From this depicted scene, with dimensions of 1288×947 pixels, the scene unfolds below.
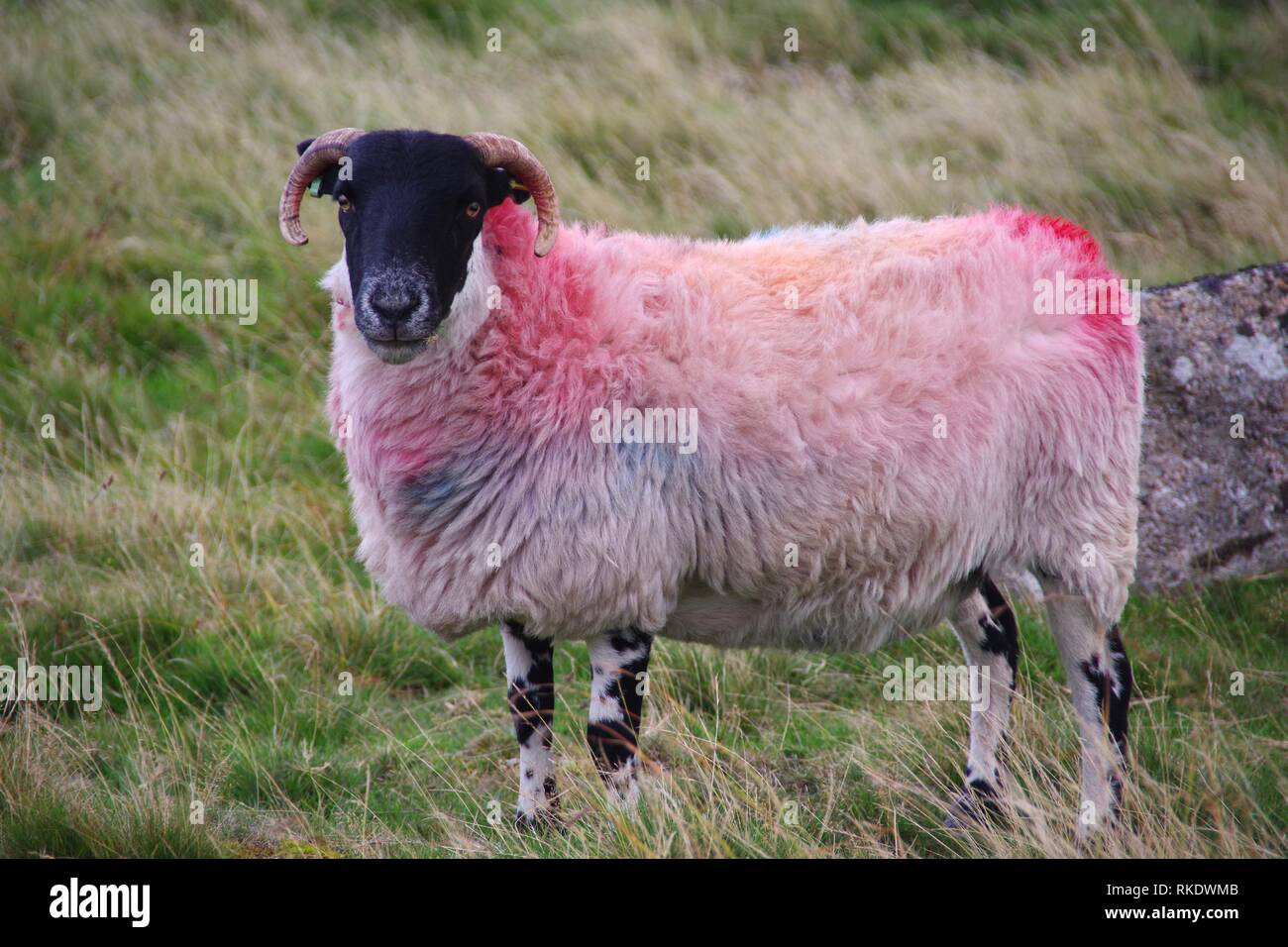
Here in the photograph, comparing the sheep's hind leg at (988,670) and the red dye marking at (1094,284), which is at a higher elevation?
the red dye marking at (1094,284)

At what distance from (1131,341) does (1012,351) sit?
55 centimetres

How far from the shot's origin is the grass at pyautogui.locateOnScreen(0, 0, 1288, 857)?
4.35m

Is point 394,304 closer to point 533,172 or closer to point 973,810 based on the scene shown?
point 533,172

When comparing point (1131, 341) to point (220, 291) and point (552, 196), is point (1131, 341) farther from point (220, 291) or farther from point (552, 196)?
point (220, 291)

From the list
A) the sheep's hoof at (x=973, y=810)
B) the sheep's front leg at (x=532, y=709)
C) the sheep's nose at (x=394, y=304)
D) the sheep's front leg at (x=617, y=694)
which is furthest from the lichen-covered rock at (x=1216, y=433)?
the sheep's nose at (x=394, y=304)

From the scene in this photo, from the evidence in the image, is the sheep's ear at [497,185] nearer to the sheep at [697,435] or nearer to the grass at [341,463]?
the sheep at [697,435]

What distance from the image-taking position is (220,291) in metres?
8.40

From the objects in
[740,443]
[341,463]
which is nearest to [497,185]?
[740,443]

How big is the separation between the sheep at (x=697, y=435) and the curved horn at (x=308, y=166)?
0.01 metres

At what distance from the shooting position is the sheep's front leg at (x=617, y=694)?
13.8ft

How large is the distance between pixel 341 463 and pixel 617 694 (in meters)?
3.42


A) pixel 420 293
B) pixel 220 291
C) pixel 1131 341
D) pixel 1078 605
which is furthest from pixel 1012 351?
pixel 220 291

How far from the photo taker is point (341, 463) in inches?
281

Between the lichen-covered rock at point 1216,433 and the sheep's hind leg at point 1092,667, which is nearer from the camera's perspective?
the sheep's hind leg at point 1092,667
